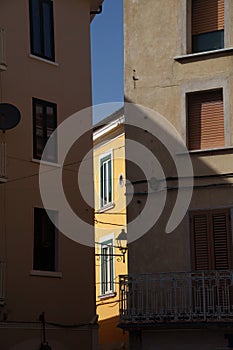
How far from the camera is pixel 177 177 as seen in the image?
21984mm

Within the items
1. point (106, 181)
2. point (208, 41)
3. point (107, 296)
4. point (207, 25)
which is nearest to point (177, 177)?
point (208, 41)

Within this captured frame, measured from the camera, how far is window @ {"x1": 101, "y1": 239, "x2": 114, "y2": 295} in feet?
104

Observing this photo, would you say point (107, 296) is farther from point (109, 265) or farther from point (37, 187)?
point (37, 187)

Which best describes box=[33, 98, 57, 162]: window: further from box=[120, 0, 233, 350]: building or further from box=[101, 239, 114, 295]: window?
box=[101, 239, 114, 295]: window

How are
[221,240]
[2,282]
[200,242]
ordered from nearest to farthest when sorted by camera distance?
[221,240] → [200,242] → [2,282]

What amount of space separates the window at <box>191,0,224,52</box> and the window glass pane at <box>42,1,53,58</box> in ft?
14.1

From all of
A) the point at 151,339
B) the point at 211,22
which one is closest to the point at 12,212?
the point at 151,339

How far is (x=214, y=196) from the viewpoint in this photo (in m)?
21.7

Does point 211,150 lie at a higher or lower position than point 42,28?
lower

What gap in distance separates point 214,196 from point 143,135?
7.89ft

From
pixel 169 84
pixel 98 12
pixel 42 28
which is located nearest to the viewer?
pixel 169 84

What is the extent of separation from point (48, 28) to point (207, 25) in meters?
4.80

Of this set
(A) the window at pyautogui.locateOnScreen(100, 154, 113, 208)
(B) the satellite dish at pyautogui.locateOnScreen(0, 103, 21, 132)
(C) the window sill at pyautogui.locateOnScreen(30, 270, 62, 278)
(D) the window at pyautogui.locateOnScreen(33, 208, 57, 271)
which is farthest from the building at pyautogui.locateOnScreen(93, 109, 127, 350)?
(B) the satellite dish at pyautogui.locateOnScreen(0, 103, 21, 132)

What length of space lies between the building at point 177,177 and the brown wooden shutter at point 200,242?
0.08ft
